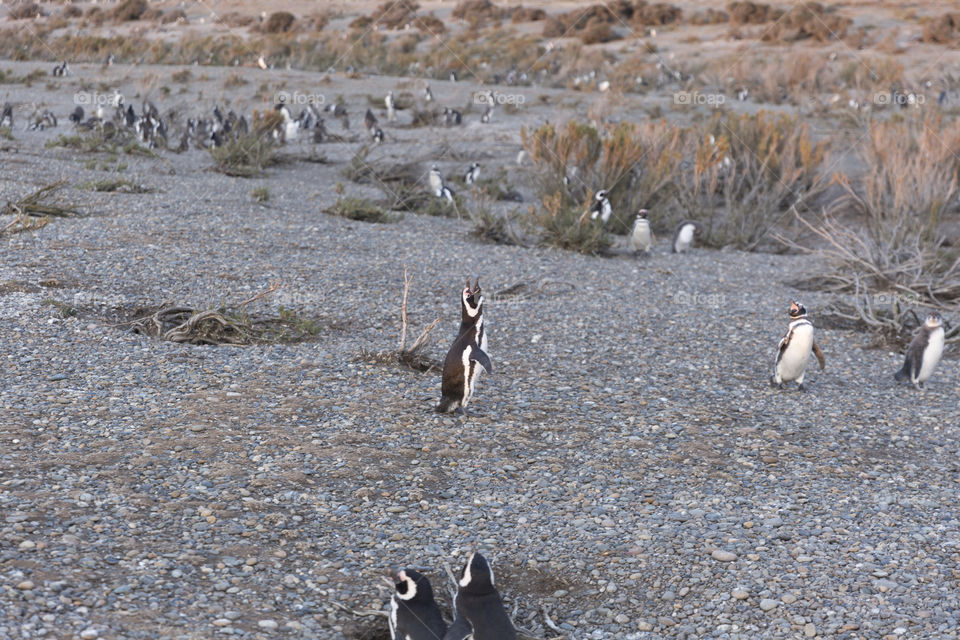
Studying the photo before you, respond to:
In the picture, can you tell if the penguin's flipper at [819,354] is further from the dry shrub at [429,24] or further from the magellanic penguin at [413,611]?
the dry shrub at [429,24]

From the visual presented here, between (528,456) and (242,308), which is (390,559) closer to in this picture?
(528,456)

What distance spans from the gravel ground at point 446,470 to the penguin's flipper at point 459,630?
1.08 ft

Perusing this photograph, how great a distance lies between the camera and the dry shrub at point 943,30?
32.2 m

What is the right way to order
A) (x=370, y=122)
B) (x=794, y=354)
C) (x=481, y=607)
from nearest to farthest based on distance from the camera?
(x=481, y=607) → (x=794, y=354) → (x=370, y=122)

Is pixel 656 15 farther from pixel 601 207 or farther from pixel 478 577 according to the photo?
pixel 478 577

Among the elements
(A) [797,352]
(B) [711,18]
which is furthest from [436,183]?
(B) [711,18]

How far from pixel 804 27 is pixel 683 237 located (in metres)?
29.4

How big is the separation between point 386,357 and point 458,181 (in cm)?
989

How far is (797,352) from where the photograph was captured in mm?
6102

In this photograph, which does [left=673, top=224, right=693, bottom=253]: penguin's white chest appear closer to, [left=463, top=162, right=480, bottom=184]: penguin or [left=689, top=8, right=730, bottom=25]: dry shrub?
[left=463, top=162, right=480, bottom=184]: penguin

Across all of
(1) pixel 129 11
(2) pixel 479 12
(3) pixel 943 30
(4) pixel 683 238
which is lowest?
(4) pixel 683 238

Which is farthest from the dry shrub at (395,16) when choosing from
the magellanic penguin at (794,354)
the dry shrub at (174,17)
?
the magellanic penguin at (794,354)

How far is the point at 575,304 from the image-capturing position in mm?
7957

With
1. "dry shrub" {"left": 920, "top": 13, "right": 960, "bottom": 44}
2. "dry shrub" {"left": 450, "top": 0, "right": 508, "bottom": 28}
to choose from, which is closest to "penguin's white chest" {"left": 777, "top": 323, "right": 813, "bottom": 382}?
"dry shrub" {"left": 920, "top": 13, "right": 960, "bottom": 44}
